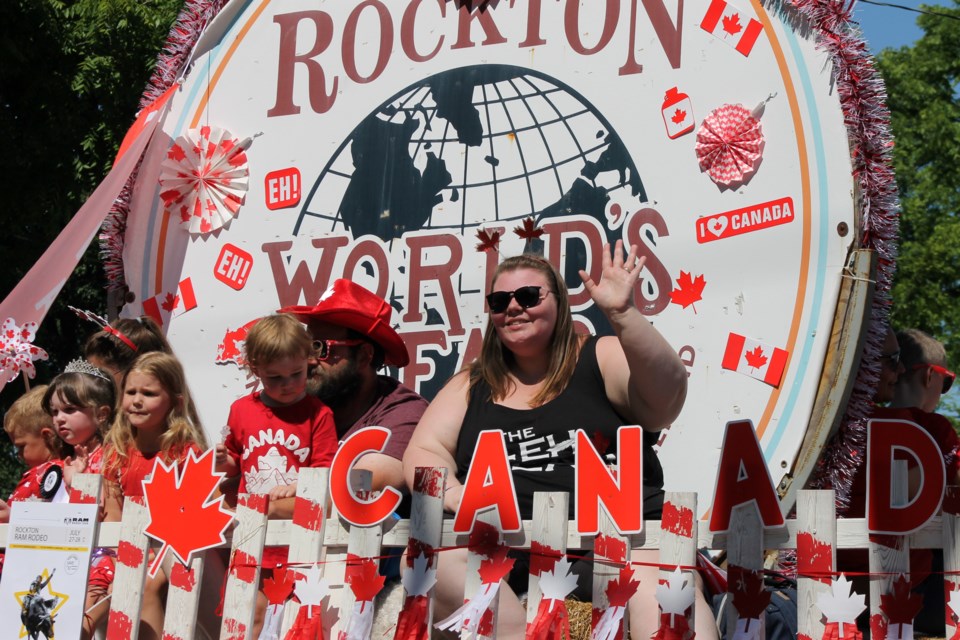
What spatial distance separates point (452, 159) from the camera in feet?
16.6

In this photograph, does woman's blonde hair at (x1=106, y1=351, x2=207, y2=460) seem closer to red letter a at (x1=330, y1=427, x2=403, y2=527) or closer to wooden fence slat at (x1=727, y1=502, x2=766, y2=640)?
red letter a at (x1=330, y1=427, x2=403, y2=527)

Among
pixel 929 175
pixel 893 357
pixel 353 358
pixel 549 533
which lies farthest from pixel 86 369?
pixel 929 175

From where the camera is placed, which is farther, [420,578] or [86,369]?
[86,369]

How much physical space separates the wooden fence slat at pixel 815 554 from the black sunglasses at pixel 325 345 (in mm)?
2174

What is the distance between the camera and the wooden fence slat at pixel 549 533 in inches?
119

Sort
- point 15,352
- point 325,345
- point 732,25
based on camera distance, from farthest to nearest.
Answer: point 15,352, point 325,345, point 732,25

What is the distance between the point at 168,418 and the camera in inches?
179

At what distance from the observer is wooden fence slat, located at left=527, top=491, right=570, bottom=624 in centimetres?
304

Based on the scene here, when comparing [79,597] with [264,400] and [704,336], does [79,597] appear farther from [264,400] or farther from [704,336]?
[704,336]

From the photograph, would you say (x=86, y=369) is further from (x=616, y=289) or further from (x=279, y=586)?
(x=616, y=289)

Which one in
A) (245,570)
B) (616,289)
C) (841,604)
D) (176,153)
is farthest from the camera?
(176,153)

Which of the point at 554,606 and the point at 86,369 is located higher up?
the point at 86,369

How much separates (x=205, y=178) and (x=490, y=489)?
9.64 feet

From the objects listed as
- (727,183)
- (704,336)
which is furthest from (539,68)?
(704,336)
